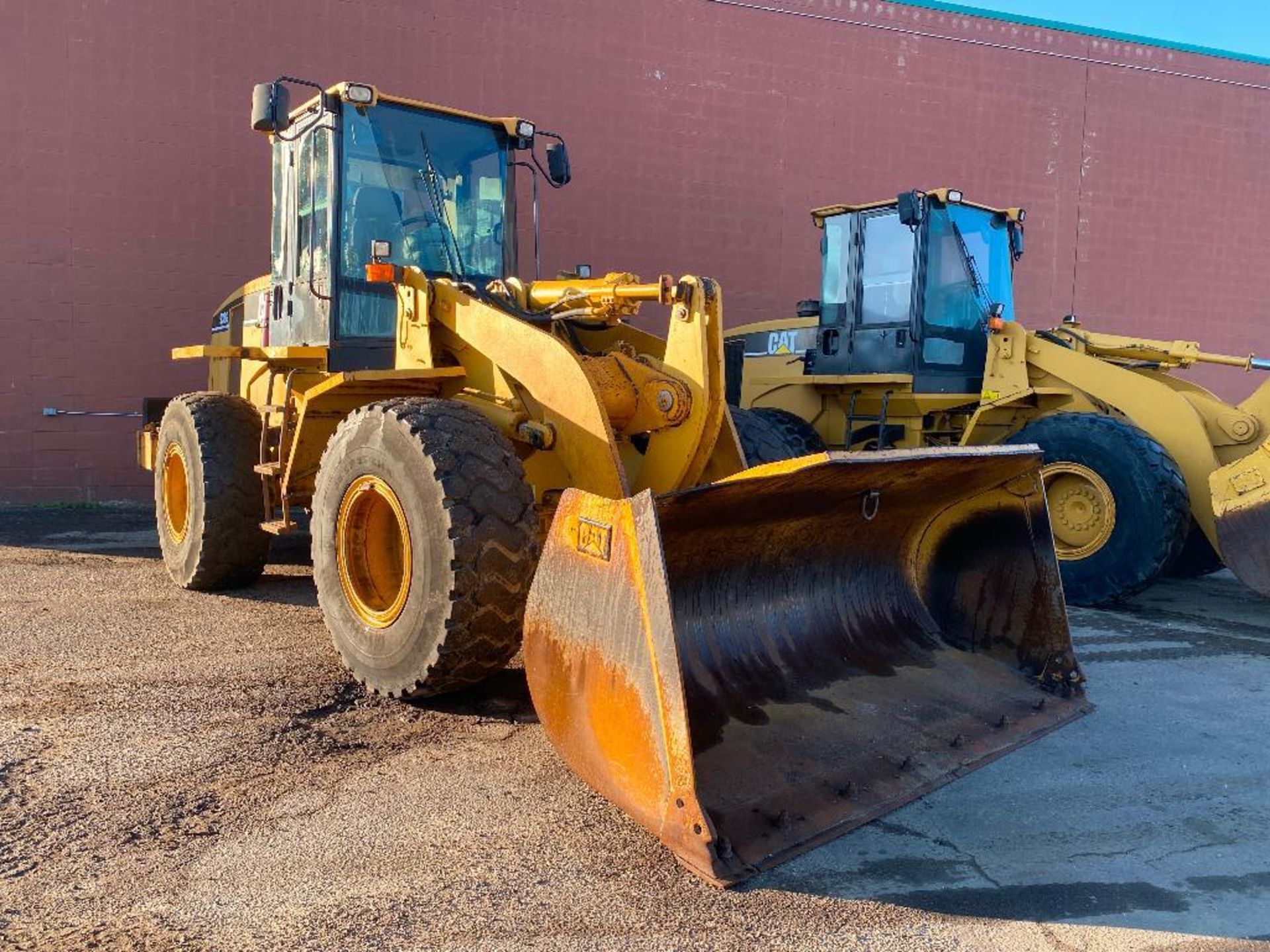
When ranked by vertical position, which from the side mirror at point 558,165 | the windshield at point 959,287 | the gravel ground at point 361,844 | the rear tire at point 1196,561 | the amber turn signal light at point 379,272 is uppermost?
the side mirror at point 558,165

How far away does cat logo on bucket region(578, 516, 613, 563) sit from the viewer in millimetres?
3209

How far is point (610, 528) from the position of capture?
3.20 metres

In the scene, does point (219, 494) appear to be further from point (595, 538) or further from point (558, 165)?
point (595, 538)

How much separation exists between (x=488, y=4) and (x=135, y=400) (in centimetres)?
581

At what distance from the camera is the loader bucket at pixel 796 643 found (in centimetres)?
307

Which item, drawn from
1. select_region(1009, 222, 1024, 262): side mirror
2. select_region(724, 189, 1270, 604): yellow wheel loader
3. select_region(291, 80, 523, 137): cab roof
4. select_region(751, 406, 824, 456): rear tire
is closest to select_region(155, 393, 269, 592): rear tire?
select_region(291, 80, 523, 137): cab roof

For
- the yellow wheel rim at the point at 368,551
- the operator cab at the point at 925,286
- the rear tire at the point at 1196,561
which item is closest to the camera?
the yellow wheel rim at the point at 368,551

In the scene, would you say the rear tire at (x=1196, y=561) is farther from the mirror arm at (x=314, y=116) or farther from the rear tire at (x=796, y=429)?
the mirror arm at (x=314, y=116)

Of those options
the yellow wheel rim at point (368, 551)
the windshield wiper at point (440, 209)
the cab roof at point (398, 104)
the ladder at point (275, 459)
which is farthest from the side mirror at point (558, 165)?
the yellow wheel rim at point (368, 551)

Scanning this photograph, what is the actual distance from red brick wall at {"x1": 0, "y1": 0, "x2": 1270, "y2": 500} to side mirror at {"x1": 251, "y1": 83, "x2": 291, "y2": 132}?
2691 mm

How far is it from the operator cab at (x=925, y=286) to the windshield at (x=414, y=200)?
12.7 ft

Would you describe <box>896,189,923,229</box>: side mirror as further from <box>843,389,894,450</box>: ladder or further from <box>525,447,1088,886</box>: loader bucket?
<box>525,447,1088,886</box>: loader bucket

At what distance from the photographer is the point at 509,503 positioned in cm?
417

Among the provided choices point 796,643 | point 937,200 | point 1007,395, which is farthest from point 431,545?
point 937,200
